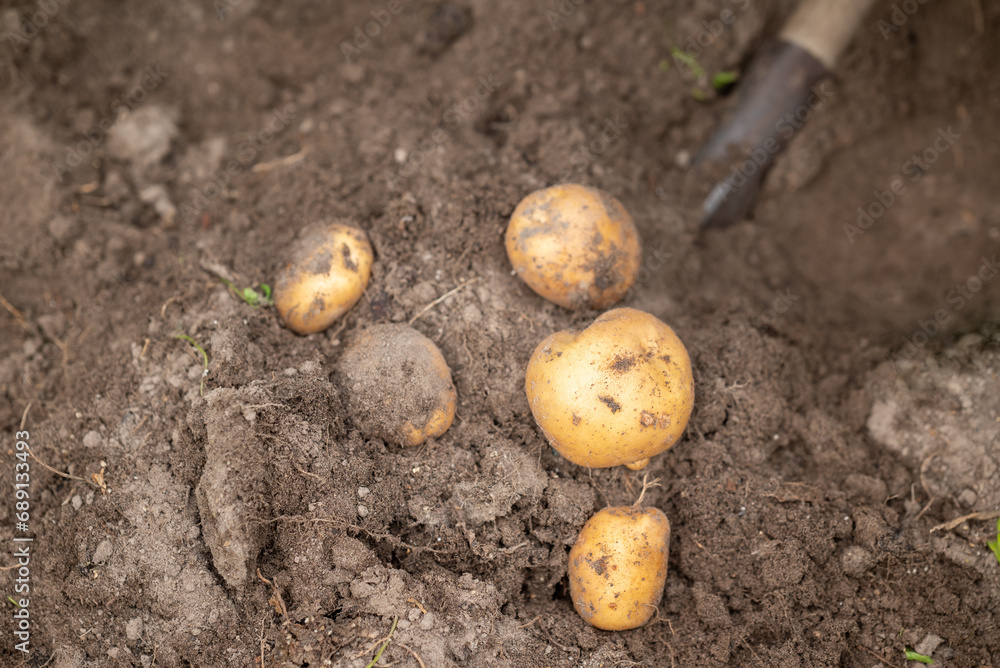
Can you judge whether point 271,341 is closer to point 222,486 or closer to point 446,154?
point 222,486

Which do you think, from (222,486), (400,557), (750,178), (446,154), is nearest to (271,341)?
(222,486)

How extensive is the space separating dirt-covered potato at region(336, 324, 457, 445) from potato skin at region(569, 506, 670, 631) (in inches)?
29.4

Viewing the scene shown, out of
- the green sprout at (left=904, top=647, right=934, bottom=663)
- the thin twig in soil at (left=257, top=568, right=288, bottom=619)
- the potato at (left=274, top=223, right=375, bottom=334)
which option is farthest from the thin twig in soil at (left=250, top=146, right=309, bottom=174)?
the green sprout at (left=904, top=647, right=934, bottom=663)

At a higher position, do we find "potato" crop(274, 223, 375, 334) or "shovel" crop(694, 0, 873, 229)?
"shovel" crop(694, 0, 873, 229)

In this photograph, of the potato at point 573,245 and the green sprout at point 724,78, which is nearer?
the potato at point 573,245

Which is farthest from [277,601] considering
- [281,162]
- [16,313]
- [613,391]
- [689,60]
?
[689,60]

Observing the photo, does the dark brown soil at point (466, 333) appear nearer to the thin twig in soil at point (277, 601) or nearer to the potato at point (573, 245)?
the thin twig in soil at point (277, 601)

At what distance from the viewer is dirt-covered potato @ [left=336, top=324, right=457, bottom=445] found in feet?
7.93

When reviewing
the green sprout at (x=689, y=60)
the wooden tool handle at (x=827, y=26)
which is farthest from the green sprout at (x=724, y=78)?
the wooden tool handle at (x=827, y=26)

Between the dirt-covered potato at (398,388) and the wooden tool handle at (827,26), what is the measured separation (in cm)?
268

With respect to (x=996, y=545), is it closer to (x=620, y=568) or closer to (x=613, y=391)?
(x=620, y=568)

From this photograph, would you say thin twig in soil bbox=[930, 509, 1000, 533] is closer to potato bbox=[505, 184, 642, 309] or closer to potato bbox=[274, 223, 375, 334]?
potato bbox=[505, 184, 642, 309]

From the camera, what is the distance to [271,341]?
2.57m

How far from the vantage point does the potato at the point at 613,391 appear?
88.6 inches
